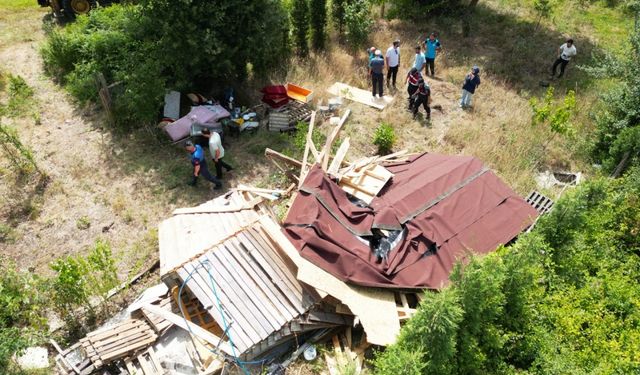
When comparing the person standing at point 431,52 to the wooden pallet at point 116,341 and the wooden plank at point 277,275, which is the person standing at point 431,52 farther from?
the wooden pallet at point 116,341

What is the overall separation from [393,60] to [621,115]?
19.4ft

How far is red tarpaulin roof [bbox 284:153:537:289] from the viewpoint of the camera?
7.41m

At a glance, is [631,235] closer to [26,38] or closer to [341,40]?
Answer: [341,40]

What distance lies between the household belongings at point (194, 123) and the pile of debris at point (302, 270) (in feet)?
10.4

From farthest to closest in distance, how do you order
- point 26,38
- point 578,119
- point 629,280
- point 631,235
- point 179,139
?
point 26,38 → point 578,119 → point 179,139 → point 631,235 → point 629,280

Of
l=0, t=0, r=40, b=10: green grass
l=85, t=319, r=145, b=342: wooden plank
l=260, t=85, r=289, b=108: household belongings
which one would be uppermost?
l=0, t=0, r=40, b=10: green grass

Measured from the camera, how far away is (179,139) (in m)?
11.3

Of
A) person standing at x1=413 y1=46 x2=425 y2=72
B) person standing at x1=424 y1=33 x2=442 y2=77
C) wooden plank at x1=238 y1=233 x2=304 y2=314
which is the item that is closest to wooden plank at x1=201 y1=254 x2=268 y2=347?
wooden plank at x1=238 y1=233 x2=304 y2=314

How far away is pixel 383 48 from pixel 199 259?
11.2 metres

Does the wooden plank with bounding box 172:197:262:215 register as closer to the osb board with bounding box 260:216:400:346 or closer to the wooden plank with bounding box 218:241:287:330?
the wooden plank with bounding box 218:241:287:330

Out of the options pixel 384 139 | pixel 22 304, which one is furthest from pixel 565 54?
pixel 22 304

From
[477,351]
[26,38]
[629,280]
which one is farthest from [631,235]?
[26,38]

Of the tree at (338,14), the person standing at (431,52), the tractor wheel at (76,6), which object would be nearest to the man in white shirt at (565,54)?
the person standing at (431,52)

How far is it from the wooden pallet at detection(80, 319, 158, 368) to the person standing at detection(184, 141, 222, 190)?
11.8ft
